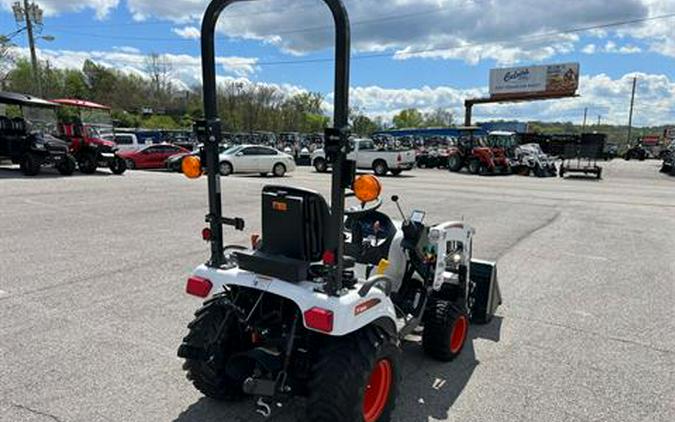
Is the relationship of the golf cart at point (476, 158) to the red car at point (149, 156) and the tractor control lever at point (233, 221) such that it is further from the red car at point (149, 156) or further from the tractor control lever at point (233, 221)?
the tractor control lever at point (233, 221)

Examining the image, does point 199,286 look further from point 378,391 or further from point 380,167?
point 380,167

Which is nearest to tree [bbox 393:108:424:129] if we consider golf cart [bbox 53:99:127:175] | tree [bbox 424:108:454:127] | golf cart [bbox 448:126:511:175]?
tree [bbox 424:108:454:127]

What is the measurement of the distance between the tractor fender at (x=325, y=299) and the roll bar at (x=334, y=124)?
3.2 inches

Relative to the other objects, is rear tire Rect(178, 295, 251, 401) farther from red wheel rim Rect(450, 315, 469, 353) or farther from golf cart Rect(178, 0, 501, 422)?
red wheel rim Rect(450, 315, 469, 353)

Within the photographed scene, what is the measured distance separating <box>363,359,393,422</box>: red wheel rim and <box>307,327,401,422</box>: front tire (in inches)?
2.5

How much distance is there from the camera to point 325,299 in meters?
2.39

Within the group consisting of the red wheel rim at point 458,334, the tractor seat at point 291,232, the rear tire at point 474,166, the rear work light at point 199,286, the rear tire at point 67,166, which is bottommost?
the rear tire at point 474,166

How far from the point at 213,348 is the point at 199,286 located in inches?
14.9

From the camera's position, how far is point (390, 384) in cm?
272

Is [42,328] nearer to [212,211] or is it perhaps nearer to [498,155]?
[212,211]

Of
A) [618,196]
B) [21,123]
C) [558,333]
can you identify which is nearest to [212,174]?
[558,333]

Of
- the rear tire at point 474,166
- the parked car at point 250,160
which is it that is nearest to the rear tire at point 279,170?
the parked car at point 250,160

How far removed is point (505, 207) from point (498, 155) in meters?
15.0

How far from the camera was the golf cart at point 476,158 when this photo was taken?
25.8 meters
